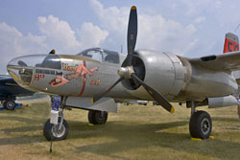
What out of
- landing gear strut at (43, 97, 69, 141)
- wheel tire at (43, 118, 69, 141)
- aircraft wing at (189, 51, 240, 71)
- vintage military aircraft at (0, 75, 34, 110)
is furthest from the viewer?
vintage military aircraft at (0, 75, 34, 110)

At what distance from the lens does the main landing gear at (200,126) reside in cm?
720

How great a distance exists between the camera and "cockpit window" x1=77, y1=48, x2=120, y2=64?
290 inches

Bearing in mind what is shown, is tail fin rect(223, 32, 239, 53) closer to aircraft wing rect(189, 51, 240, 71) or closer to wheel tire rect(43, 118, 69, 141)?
aircraft wing rect(189, 51, 240, 71)

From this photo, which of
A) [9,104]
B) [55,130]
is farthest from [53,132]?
[9,104]

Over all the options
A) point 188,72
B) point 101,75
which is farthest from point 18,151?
point 188,72

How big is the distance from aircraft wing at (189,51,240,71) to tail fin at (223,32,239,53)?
392cm

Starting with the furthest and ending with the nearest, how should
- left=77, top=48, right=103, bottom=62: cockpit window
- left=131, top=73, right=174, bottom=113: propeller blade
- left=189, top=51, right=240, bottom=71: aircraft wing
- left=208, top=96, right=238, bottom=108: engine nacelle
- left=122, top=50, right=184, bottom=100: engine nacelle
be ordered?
left=208, top=96, right=238, bottom=108: engine nacelle < left=77, top=48, right=103, bottom=62: cockpit window < left=189, top=51, right=240, bottom=71: aircraft wing < left=122, top=50, right=184, bottom=100: engine nacelle < left=131, top=73, right=174, bottom=113: propeller blade

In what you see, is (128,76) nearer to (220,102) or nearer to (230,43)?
(220,102)

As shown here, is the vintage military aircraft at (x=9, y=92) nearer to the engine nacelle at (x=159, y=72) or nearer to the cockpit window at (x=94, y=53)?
the cockpit window at (x=94, y=53)

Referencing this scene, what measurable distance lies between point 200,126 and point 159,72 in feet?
8.89

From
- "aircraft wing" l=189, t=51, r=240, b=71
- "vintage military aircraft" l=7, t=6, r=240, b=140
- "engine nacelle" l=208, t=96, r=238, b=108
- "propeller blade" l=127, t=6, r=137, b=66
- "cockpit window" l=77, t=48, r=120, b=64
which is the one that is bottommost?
"engine nacelle" l=208, t=96, r=238, b=108

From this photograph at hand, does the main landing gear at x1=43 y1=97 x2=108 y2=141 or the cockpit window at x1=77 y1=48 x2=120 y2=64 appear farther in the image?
the cockpit window at x1=77 y1=48 x2=120 y2=64

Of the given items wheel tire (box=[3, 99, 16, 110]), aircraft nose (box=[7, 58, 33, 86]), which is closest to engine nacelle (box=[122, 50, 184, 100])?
aircraft nose (box=[7, 58, 33, 86])

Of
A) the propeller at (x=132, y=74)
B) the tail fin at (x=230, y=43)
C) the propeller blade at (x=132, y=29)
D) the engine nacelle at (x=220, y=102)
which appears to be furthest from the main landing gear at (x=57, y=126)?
the tail fin at (x=230, y=43)
